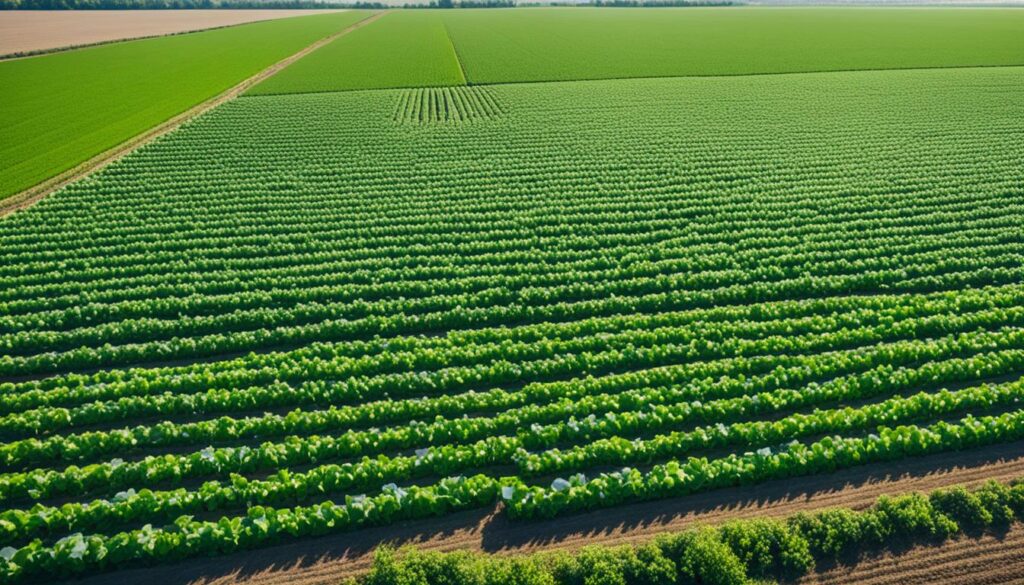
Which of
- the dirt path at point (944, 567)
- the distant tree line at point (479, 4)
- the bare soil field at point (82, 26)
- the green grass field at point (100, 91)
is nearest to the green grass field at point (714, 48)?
the green grass field at point (100, 91)

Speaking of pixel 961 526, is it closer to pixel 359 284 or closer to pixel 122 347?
pixel 359 284

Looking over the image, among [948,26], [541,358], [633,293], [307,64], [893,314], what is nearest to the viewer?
[541,358]

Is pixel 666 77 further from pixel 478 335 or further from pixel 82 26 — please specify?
pixel 82 26

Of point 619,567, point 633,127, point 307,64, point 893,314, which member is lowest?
point 619,567

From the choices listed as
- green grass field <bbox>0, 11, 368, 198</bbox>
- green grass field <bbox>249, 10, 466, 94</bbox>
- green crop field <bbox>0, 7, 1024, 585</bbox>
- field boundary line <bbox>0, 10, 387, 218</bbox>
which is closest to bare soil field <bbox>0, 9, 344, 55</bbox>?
green grass field <bbox>0, 11, 368, 198</bbox>

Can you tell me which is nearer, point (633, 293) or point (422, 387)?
point (422, 387)

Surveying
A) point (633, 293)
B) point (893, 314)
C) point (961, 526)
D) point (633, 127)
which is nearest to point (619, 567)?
point (961, 526)
